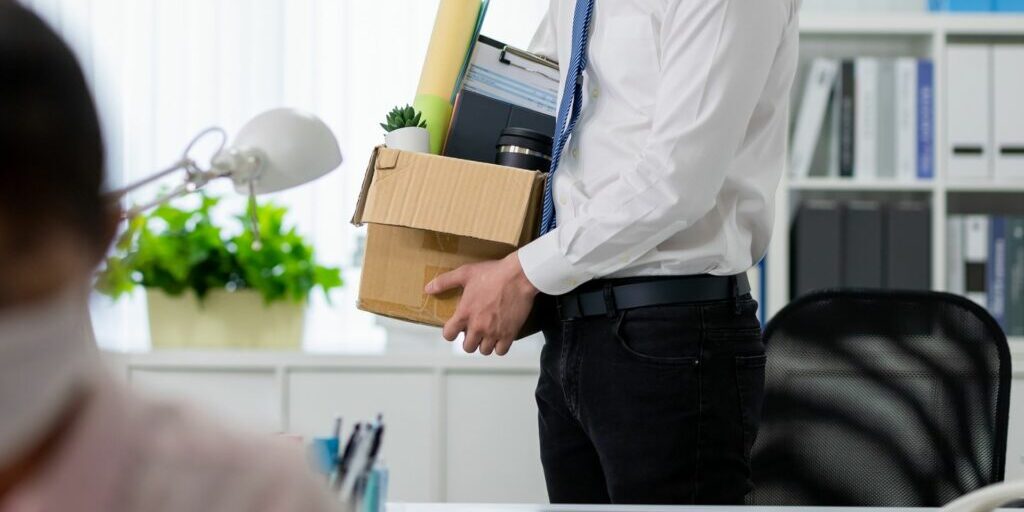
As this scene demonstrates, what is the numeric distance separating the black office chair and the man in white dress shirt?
145 mm

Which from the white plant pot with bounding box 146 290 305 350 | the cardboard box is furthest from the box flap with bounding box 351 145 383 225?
the white plant pot with bounding box 146 290 305 350

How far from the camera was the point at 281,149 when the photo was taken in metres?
0.73

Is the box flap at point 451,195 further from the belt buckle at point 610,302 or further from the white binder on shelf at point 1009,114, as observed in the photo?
the white binder on shelf at point 1009,114

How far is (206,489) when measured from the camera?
9.0 inches

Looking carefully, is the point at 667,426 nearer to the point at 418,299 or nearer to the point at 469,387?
the point at 418,299

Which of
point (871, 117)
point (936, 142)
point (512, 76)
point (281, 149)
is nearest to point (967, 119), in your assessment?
point (936, 142)

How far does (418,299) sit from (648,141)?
0.36m

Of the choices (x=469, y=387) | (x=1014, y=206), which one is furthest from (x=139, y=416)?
(x=1014, y=206)

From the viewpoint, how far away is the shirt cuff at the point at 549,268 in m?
1.21

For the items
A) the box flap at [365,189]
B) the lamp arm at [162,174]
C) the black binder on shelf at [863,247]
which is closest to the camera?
the lamp arm at [162,174]

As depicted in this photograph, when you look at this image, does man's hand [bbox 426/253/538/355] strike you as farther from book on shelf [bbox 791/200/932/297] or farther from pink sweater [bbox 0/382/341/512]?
book on shelf [bbox 791/200/932/297]

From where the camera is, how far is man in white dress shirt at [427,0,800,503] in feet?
3.87

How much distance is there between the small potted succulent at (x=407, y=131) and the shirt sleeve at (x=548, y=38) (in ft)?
0.85

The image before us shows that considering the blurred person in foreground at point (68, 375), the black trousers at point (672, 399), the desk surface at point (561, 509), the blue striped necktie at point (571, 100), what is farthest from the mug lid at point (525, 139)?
the blurred person in foreground at point (68, 375)
